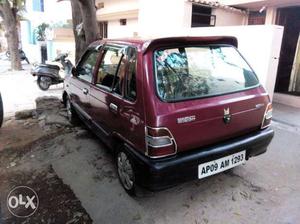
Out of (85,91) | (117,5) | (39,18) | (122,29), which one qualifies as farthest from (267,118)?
(39,18)

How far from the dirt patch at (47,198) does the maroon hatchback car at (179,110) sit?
1.88 ft

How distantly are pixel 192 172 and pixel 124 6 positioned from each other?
34.8ft

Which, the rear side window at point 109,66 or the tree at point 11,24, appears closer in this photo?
the rear side window at point 109,66

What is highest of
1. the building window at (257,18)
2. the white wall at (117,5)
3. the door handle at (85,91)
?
the white wall at (117,5)

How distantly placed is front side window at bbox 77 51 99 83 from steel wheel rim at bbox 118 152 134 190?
130 cm

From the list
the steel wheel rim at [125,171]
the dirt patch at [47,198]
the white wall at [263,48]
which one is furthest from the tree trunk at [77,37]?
the steel wheel rim at [125,171]

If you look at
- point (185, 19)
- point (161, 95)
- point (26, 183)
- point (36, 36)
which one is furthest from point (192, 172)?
point (36, 36)

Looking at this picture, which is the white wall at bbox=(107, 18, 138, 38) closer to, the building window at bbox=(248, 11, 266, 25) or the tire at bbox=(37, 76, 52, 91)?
the tire at bbox=(37, 76, 52, 91)

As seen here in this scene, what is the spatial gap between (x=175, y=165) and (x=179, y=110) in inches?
18.5

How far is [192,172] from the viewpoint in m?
2.43

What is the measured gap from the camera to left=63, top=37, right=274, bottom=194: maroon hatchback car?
7.59 ft

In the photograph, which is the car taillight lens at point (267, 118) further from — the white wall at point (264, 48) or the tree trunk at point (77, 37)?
the tree trunk at point (77, 37)

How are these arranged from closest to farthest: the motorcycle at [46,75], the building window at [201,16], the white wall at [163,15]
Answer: the white wall at [163,15], the building window at [201,16], the motorcycle at [46,75]

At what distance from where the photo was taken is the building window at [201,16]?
320 inches
